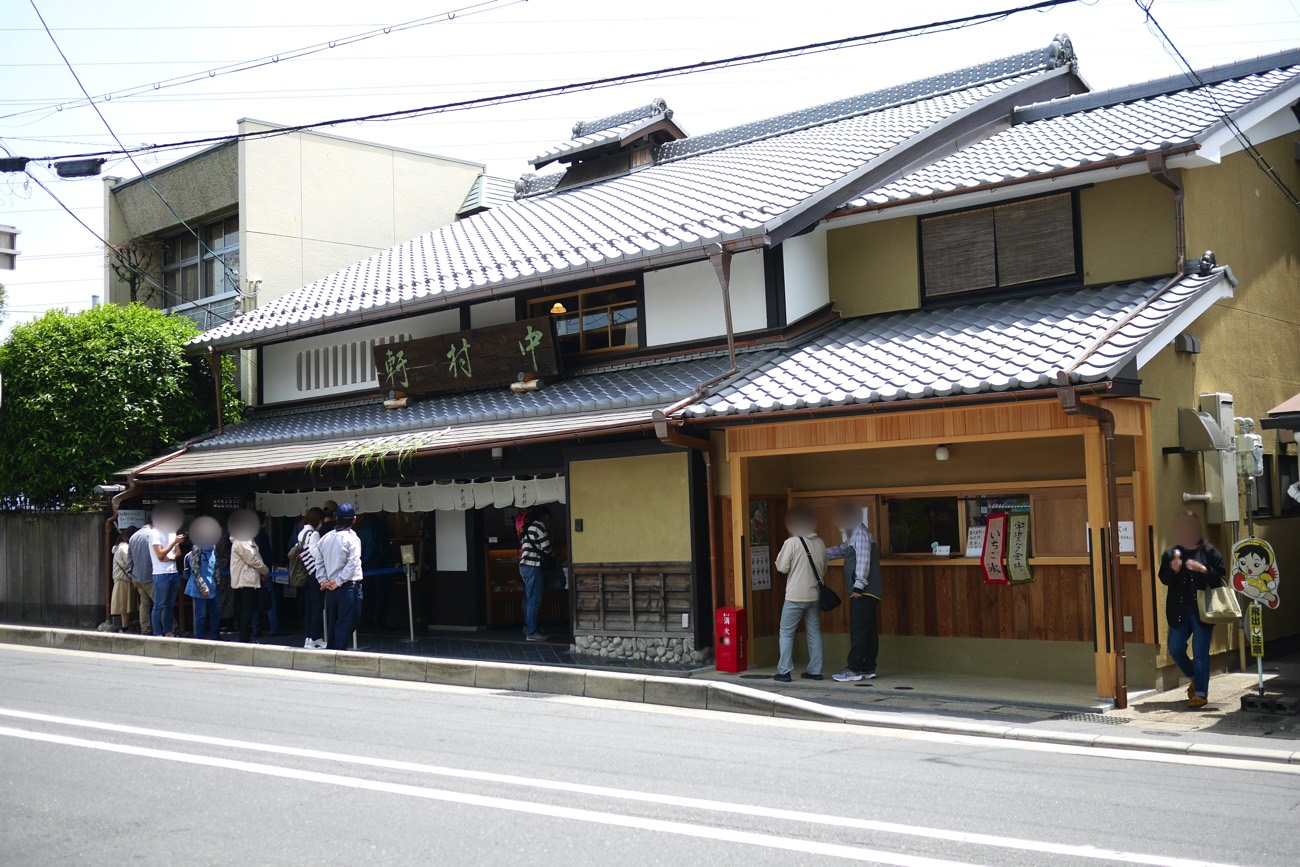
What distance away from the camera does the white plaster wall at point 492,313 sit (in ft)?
55.7

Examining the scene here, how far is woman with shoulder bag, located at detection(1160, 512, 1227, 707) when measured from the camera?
35.3ft

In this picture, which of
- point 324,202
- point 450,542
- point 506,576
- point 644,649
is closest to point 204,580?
point 450,542

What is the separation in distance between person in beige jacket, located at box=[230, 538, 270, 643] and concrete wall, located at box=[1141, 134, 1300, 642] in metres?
12.0

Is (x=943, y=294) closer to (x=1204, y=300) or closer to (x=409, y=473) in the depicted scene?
(x=1204, y=300)

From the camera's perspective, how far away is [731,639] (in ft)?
42.7

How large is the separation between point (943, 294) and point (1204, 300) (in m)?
3.01

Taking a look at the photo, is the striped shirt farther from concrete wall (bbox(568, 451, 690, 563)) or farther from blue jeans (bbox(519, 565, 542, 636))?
concrete wall (bbox(568, 451, 690, 563))

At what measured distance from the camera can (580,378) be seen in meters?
15.9

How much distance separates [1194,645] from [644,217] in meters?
9.31

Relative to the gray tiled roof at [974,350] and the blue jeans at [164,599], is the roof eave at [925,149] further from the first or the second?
the blue jeans at [164,599]

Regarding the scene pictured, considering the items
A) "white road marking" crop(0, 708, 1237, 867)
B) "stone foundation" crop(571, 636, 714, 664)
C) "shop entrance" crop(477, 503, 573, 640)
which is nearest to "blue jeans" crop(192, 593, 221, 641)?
"shop entrance" crop(477, 503, 573, 640)

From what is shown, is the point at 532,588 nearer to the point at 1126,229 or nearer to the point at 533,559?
the point at 533,559

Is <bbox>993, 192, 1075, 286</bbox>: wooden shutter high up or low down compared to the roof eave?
down

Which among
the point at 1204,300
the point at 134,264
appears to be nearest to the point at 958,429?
the point at 1204,300
